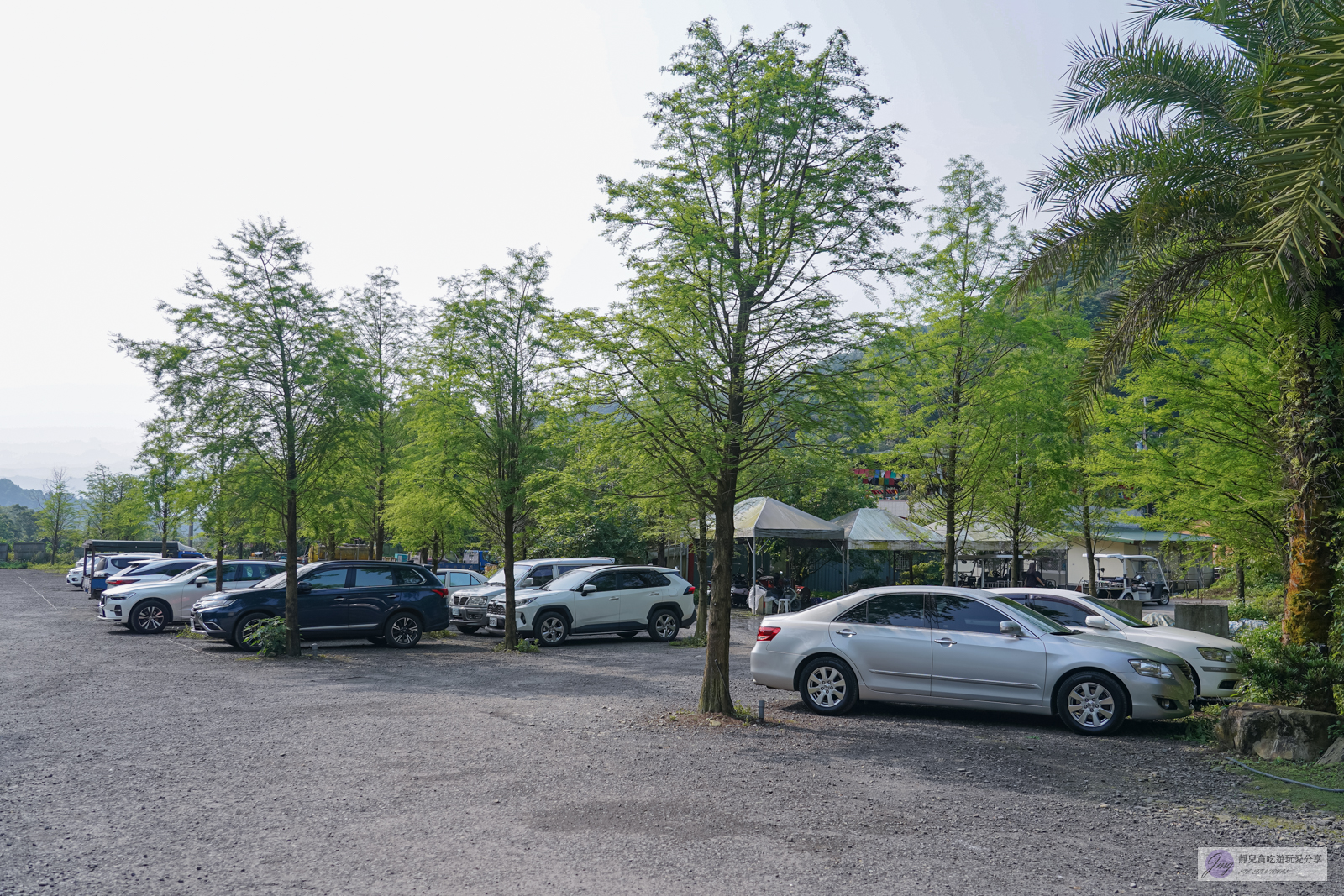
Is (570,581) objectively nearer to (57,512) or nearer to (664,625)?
(664,625)

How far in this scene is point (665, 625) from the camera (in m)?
19.4

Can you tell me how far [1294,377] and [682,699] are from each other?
7600 millimetres

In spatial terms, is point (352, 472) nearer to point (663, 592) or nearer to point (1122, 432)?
point (663, 592)

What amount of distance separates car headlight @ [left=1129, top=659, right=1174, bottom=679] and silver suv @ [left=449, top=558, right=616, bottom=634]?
1297 centimetres

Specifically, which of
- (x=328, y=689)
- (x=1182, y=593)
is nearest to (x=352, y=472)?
(x=328, y=689)

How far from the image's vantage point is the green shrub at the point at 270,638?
611 inches

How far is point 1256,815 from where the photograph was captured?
6.37 meters

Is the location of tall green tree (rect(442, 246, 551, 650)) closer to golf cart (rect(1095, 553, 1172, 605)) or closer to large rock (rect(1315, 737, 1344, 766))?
large rock (rect(1315, 737, 1344, 766))

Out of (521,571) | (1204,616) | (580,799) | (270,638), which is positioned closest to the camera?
(580,799)

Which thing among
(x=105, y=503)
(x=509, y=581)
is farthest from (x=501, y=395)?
(x=105, y=503)

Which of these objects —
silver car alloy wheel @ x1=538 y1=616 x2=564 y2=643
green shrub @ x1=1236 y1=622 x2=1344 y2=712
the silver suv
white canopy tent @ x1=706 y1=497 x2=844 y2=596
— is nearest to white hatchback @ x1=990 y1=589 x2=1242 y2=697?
green shrub @ x1=1236 y1=622 x2=1344 y2=712

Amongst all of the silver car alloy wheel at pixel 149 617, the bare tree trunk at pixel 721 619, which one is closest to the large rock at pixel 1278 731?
the bare tree trunk at pixel 721 619

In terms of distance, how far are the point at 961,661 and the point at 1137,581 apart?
3202 cm

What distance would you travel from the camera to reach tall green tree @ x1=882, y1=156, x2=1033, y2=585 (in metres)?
16.9
